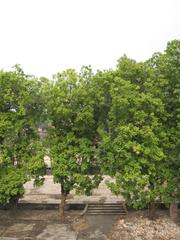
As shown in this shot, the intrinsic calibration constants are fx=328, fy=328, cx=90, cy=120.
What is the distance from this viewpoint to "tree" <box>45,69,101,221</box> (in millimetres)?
22672

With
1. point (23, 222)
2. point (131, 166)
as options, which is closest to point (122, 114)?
point (131, 166)

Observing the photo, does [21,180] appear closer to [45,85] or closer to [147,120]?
[45,85]

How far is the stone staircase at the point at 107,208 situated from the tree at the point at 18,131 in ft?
18.6

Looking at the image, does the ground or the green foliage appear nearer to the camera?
the ground

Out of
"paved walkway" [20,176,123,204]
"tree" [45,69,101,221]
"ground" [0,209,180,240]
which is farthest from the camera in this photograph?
"paved walkway" [20,176,123,204]

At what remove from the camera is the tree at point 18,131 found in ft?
74.7

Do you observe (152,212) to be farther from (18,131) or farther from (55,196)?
(18,131)

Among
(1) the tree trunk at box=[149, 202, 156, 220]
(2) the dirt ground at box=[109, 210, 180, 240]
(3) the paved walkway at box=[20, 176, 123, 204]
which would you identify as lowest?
(2) the dirt ground at box=[109, 210, 180, 240]

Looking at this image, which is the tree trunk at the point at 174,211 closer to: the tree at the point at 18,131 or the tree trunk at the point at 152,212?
the tree trunk at the point at 152,212

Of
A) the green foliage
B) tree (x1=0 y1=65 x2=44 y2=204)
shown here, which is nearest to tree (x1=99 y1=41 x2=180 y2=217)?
the green foliage

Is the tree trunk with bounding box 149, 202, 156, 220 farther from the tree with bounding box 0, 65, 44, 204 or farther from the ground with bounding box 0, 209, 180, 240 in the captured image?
the tree with bounding box 0, 65, 44, 204

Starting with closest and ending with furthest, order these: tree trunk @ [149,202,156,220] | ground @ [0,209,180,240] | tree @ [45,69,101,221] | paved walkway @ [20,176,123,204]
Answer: ground @ [0,209,180,240], tree @ [45,69,101,221], tree trunk @ [149,202,156,220], paved walkway @ [20,176,123,204]

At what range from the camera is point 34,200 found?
29641 mm

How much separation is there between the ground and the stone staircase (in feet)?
2.13
